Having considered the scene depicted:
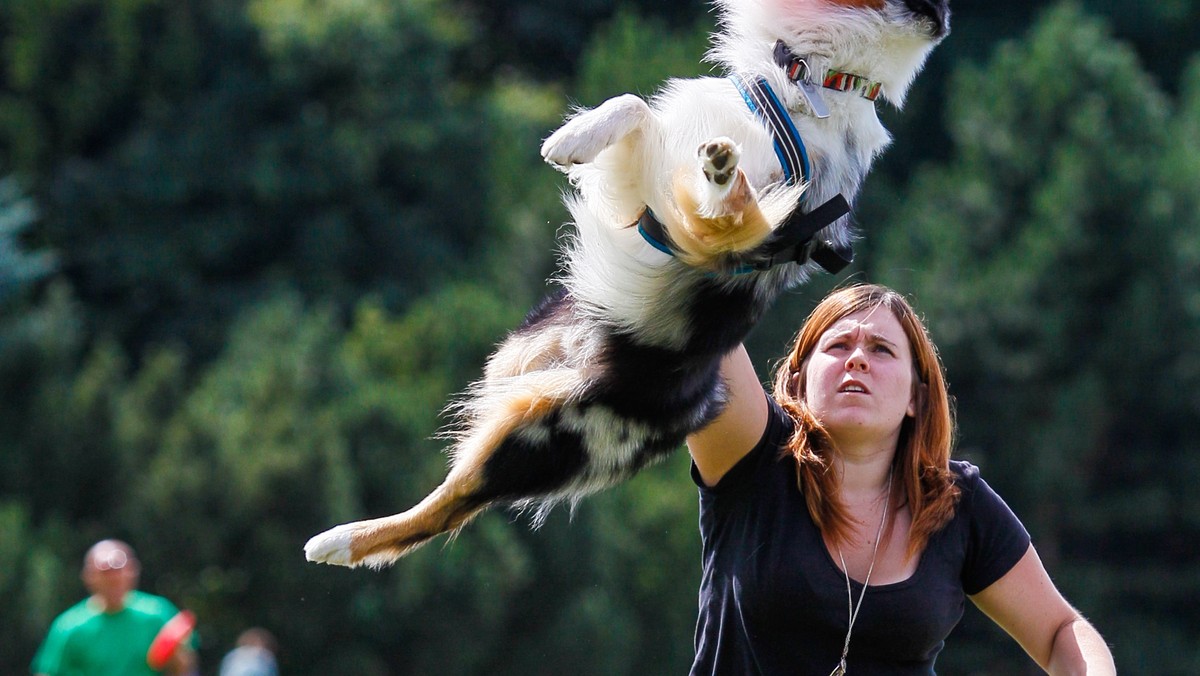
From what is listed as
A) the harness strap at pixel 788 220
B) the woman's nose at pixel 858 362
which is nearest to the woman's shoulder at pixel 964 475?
the woman's nose at pixel 858 362

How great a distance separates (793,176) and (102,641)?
507cm

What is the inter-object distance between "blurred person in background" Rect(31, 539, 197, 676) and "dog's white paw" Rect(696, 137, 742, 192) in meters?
4.97

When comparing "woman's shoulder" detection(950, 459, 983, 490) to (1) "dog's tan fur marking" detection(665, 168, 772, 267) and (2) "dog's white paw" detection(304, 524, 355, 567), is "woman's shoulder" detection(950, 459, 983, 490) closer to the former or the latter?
(1) "dog's tan fur marking" detection(665, 168, 772, 267)

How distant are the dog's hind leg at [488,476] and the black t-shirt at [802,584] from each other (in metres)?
0.53

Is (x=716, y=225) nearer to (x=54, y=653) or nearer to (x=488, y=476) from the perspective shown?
(x=488, y=476)

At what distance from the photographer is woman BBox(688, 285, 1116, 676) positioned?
325 cm

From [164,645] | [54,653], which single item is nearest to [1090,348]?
[164,645]

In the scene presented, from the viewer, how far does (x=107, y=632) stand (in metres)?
7.62

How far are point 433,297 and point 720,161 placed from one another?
17.1 meters

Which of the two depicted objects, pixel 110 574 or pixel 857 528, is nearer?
pixel 857 528

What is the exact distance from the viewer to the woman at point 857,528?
3.25 metres

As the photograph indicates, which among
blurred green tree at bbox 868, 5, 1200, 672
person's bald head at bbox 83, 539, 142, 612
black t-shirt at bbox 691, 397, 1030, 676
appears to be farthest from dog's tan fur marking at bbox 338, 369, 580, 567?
blurred green tree at bbox 868, 5, 1200, 672

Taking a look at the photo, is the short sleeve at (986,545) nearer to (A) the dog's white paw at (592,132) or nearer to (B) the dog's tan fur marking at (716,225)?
(B) the dog's tan fur marking at (716,225)

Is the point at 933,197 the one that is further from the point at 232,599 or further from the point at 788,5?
the point at 788,5
